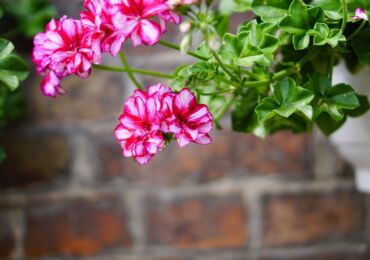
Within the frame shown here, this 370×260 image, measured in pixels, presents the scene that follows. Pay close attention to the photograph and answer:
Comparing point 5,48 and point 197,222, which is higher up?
point 5,48

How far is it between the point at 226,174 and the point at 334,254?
203mm

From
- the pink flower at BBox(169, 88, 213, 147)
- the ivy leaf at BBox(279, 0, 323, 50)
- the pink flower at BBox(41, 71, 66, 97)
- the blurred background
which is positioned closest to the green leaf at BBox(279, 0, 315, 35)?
the ivy leaf at BBox(279, 0, 323, 50)

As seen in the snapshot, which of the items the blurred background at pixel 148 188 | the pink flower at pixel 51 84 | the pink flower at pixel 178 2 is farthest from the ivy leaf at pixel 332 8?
the blurred background at pixel 148 188

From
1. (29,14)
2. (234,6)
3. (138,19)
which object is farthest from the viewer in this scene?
(29,14)

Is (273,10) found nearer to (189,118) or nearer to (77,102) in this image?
(189,118)

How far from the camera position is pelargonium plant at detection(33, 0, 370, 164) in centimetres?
50

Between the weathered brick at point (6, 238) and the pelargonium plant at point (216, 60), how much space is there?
460 millimetres

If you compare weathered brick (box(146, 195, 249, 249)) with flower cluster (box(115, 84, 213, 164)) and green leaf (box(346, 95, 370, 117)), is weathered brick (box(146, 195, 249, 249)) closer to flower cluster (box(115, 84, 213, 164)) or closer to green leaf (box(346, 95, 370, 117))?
green leaf (box(346, 95, 370, 117))

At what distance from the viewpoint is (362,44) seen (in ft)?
1.84

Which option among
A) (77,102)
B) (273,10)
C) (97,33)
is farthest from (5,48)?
(77,102)

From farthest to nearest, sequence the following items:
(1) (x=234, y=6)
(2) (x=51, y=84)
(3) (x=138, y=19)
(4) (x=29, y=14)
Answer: (4) (x=29, y=14)
(1) (x=234, y=6)
(2) (x=51, y=84)
(3) (x=138, y=19)

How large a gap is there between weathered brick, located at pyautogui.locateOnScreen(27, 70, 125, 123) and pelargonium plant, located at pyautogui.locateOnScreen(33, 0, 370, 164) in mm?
358

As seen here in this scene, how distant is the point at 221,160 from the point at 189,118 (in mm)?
456

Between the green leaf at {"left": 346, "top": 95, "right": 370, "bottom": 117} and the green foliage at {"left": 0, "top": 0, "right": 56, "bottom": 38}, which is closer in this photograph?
the green leaf at {"left": 346, "top": 95, "right": 370, "bottom": 117}
